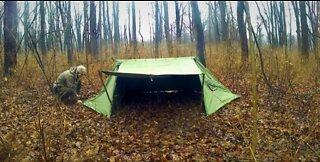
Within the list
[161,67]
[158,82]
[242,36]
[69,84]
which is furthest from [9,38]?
[242,36]

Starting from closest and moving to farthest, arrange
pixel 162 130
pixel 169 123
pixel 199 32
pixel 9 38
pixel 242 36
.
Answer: pixel 162 130
pixel 169 123
pixel 9 38
pixel 199 32
pixel 242 36

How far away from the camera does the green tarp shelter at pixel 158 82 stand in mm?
6277

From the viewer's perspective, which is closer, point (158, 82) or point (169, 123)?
point (169, 123)

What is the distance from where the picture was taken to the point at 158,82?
8414mm

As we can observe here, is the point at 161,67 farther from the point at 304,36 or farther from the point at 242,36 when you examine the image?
the point at 304,36

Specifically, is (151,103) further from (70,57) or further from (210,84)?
(70,57)

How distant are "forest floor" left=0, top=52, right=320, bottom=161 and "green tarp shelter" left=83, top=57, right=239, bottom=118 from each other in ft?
0.77

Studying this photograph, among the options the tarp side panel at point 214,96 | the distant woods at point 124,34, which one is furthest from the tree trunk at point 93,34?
the tarp side panel at point 214,96

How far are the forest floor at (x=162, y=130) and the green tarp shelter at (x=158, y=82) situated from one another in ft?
0.77

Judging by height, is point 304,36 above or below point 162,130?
above

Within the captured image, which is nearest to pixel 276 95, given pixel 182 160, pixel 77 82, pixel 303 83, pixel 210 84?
pixel 210 84

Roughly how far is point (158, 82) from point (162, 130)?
278 cm

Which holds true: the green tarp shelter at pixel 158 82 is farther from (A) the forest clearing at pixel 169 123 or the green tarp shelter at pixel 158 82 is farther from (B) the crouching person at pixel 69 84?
(B) the crouching person at pixel 69 84

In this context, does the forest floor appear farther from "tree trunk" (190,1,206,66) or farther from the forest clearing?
"tree trunk" (190,1,206,66)
